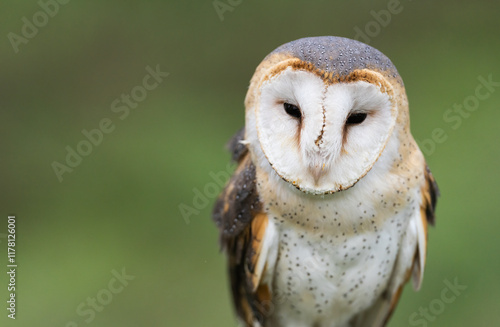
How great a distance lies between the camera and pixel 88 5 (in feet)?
14.5

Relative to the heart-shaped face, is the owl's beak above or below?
below

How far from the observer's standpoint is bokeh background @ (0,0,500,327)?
12.3 ft

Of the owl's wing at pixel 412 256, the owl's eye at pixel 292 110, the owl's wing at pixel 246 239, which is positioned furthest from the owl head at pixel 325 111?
the owl's wing at pixel 412 256

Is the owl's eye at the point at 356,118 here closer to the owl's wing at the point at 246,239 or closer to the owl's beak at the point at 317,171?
the owl's beak at the point at 317,171

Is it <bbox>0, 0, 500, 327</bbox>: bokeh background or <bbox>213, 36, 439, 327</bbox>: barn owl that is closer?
<bbox>213, 36, 439, 327</bbox>: barn owl

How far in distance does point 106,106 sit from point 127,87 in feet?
0.62

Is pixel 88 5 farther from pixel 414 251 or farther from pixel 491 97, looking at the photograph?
pixel 414 251

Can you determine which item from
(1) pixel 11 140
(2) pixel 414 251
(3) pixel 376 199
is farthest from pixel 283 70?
(1) pixel 11 140

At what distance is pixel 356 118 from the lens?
5.58 ft

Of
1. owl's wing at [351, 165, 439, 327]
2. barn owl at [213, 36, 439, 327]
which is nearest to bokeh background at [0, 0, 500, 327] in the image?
owl's wing at [351, 165, 439, 327]

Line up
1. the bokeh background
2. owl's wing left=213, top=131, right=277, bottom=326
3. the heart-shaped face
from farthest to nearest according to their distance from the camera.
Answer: the bokeh background, owl's wing left=213, top=131, right=277, bottom=326, the heart-shaped face

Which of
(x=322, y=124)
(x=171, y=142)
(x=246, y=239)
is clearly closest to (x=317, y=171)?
(x=322, y=124)

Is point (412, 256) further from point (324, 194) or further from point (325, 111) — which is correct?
point (325, 111)

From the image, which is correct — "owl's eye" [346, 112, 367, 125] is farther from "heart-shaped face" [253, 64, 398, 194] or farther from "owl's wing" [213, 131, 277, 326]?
"owl's wing" [213, 131, 277, 326]
